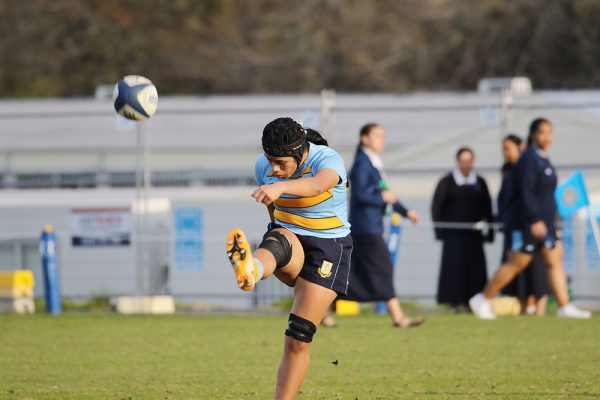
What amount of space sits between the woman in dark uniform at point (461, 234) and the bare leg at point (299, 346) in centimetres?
802

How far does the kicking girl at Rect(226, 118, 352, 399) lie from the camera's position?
7.20m

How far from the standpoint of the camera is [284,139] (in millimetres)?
7258

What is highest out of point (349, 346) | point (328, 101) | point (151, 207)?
point (328, 101)

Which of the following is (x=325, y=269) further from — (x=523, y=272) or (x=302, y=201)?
(x=523, y=272)

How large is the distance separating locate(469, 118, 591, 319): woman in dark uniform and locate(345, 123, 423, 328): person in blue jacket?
136 cm

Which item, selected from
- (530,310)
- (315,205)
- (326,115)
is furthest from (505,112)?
(315,205)

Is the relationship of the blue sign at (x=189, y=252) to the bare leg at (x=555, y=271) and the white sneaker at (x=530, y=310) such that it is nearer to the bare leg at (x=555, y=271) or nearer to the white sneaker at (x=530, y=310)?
the white sneaker at (x=530, y=310)

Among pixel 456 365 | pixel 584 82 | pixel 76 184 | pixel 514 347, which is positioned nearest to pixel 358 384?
pixel 456 365

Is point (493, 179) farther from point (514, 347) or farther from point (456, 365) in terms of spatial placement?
point (456, 365)

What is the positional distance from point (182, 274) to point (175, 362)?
7.52 m

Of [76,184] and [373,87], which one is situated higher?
[373,87]

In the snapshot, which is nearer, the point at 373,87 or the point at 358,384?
the point at 358,384

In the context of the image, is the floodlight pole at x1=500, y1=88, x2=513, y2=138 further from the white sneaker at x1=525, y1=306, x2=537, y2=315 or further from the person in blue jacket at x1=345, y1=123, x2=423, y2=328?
the person in blue jacket at x1=345, y1=123, x2=423, y2=328

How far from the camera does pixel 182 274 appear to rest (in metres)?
17.9
